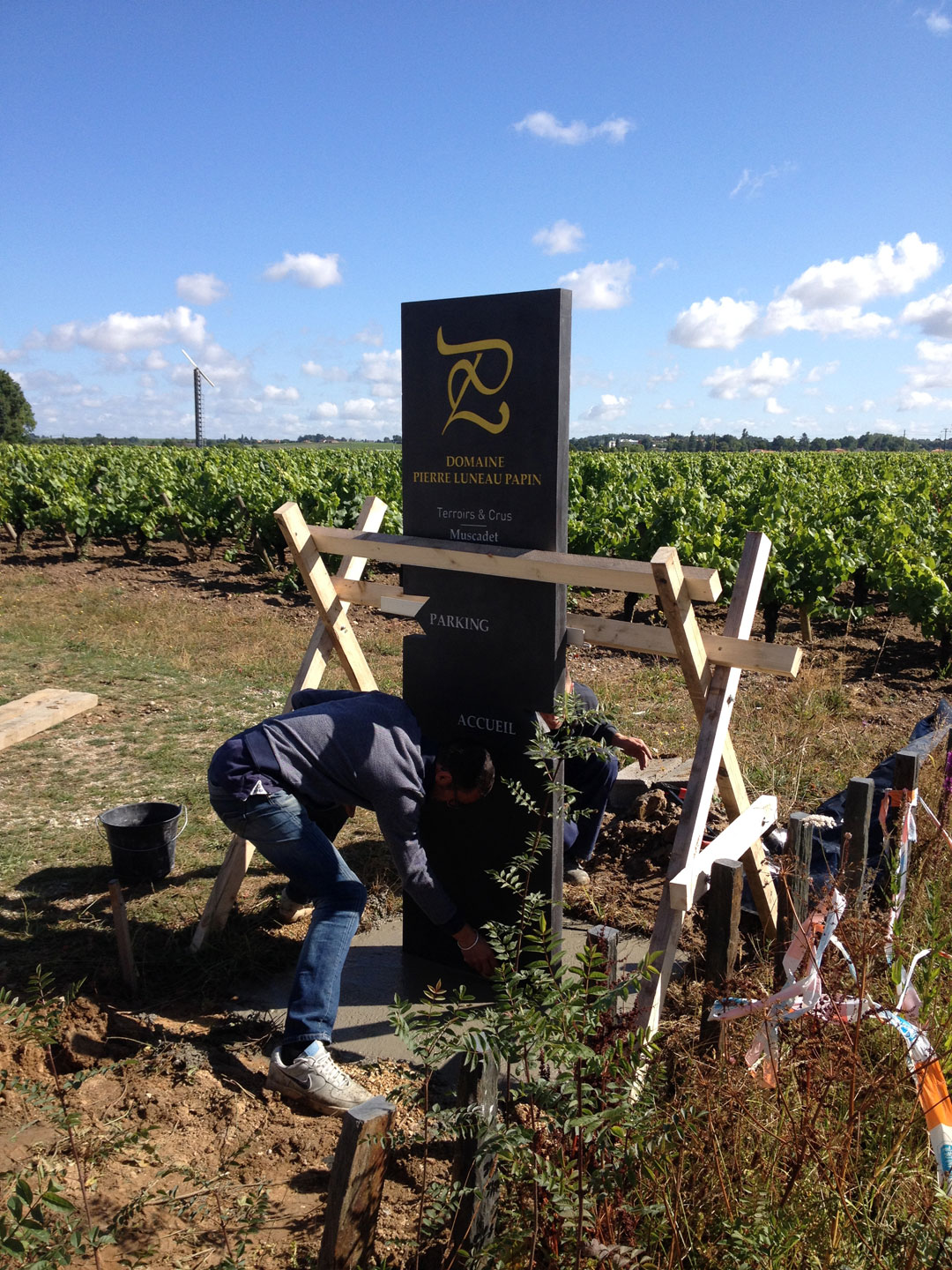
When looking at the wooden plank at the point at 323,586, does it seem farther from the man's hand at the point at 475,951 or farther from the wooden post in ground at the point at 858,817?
the wooden post in ground at the point at 858,817

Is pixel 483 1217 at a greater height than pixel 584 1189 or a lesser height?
lesser

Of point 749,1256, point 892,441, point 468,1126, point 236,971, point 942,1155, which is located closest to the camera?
point 749,1256

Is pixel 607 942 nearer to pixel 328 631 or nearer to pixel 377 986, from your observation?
pixel 377 986

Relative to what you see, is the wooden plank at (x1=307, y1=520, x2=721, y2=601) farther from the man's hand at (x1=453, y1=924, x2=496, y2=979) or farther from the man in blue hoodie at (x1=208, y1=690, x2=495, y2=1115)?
the man's hand at (x1=453, y1=924, x2=496, y2=979)

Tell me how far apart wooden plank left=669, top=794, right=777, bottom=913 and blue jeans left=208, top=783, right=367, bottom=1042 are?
3.95 ft

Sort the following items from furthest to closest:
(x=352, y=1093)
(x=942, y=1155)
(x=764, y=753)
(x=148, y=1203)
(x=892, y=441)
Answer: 1. (x=892, y=441)
2. (x=764, y=753)
3. (x=352, y=1093)
4. (x=148, y=1203)
5. (x=942, y=1155)

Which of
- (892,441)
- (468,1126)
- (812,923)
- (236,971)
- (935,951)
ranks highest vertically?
(892,441)

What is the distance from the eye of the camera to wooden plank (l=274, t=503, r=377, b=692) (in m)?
4.18

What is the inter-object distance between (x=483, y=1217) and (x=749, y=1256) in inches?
22.5

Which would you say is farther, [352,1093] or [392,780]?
[392,780]

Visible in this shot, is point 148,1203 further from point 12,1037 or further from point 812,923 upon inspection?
point 812,923

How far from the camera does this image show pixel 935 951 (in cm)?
332

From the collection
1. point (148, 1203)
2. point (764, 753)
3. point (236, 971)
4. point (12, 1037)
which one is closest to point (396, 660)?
point (764, 753)

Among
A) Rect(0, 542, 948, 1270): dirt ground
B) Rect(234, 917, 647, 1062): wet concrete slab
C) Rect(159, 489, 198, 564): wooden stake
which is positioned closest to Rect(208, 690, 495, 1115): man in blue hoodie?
Rect(0, 542, 948, 1270): dirt ground
